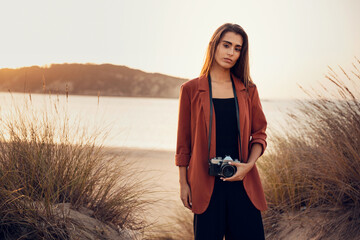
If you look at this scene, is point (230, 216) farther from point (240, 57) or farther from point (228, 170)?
point (240, 57)

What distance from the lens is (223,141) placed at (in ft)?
5.93

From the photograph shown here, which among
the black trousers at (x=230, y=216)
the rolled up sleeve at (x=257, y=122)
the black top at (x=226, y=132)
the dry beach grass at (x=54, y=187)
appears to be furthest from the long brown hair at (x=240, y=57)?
the dry beach grass at (x=54, y=187)

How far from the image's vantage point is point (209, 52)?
195 centimetres

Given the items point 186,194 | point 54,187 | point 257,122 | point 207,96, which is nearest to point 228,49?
point 207,96

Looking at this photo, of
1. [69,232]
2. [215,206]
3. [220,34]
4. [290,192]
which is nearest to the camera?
[215,206]

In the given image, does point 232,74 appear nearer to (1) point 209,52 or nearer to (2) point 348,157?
(1) point 209,52

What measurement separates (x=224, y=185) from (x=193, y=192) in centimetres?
17

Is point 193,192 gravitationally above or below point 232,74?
below

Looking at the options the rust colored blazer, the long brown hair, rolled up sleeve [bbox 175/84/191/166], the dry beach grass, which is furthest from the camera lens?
the dry beach grass

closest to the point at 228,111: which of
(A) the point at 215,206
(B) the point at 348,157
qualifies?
(A) the point at 215,206

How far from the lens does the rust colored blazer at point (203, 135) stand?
1.74m

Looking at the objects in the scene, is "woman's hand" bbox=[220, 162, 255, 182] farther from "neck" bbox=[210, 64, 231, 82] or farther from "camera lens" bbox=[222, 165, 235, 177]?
"neck" bbox=[210, 64, 231, 82]

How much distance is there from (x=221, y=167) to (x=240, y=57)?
28.0 inches

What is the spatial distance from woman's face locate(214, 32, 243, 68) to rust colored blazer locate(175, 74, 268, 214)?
0.41 feet
